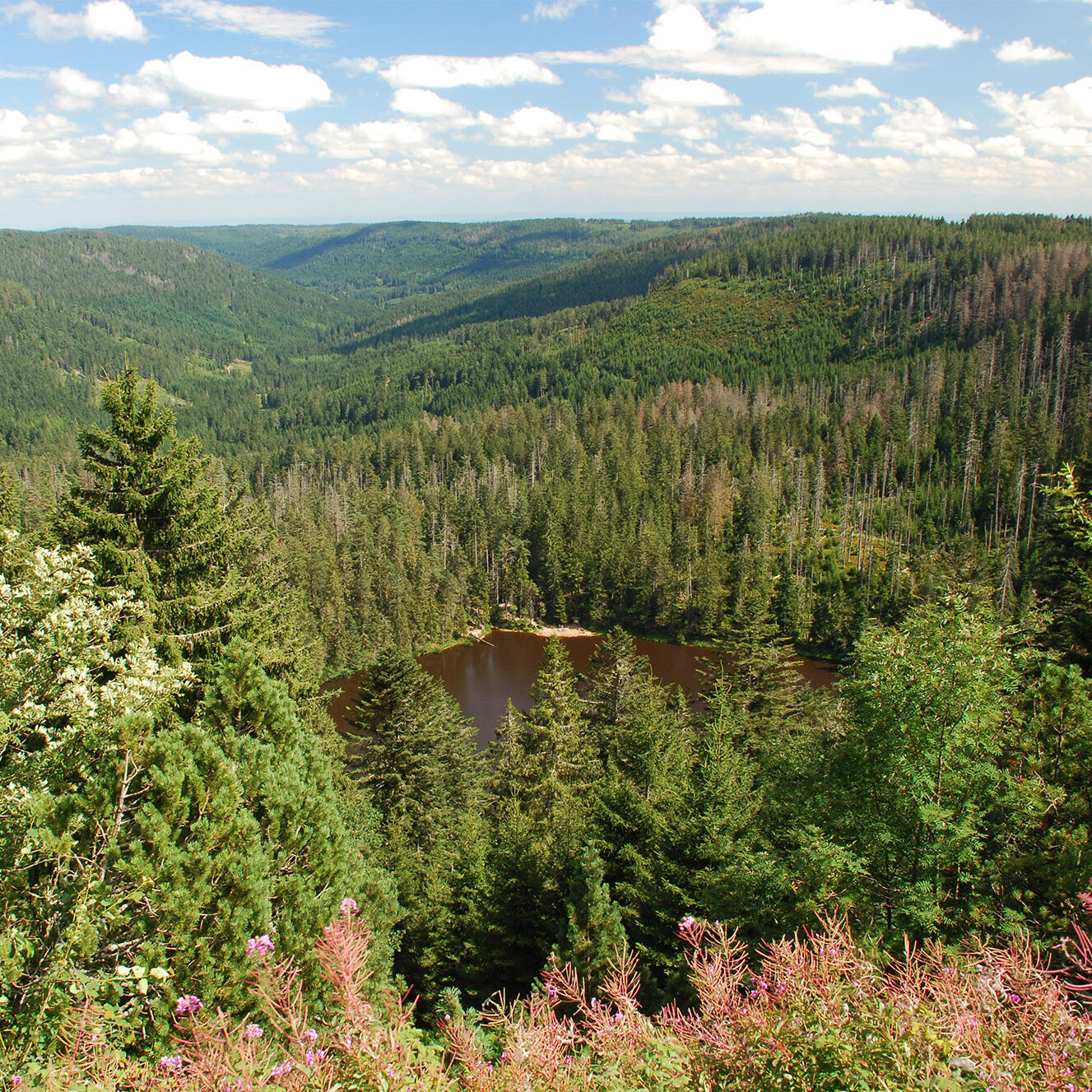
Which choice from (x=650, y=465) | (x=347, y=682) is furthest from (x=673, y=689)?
(x=650, y=465)

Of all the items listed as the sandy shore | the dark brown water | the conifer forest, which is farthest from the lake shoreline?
the conifer forest

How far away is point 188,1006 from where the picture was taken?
736cm

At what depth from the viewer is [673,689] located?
52969mm

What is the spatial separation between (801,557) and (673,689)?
4006 cm

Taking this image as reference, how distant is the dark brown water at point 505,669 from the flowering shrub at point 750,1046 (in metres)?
50.5

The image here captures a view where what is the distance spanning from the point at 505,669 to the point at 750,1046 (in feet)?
224

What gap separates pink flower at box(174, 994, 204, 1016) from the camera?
719cm

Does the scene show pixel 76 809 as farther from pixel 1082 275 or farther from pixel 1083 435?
pixel 1082 275

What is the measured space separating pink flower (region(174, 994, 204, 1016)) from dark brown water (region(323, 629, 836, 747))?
155ft

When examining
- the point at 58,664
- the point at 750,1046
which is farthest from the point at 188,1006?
the point at 750,1046

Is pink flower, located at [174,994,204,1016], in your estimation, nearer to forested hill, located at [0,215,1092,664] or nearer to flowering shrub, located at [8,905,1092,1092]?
flowering shrub, located at [8,905,1092,1092]

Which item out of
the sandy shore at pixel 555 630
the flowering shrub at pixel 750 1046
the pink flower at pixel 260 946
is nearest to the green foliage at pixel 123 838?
the pink flower at pixel 260 946

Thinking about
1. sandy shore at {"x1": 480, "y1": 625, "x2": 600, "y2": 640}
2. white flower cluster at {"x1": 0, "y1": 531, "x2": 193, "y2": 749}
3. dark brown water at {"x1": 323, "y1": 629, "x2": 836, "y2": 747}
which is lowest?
sandy shore at {"x1": 480, "y1": 625, "x2": 600, "y2": 640}

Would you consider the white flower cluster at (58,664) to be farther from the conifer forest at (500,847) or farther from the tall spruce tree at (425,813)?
the tall spruce tree at (425,813)
